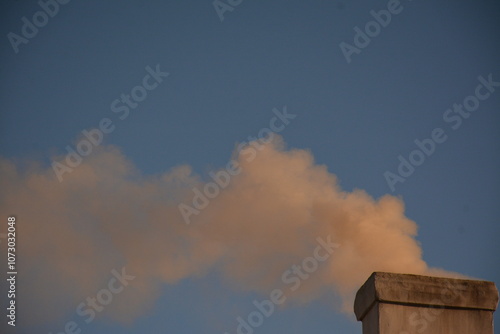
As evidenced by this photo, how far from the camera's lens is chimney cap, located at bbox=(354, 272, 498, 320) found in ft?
17.9

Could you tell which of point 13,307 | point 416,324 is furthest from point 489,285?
point 13,307

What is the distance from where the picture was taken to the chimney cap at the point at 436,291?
17.9 ft

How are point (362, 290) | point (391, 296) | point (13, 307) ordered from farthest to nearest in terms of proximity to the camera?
1. point (13, 307)
2. point (362, 290)
3. point (391, 296)

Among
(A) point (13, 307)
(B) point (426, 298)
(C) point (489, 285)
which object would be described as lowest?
(A) point (13, 307)

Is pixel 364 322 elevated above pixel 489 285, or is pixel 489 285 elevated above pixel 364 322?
pixel 489 285

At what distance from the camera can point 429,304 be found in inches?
217

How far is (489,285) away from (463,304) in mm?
272

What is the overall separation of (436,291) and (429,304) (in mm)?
122

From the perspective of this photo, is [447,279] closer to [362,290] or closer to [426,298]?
[426,298]

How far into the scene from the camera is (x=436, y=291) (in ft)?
18.1

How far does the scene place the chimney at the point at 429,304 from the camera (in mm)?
5449

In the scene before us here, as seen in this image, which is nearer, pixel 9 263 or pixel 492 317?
pixel 492 317

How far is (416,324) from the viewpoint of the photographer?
18.0 ft

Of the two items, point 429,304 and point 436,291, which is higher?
point 436,291
